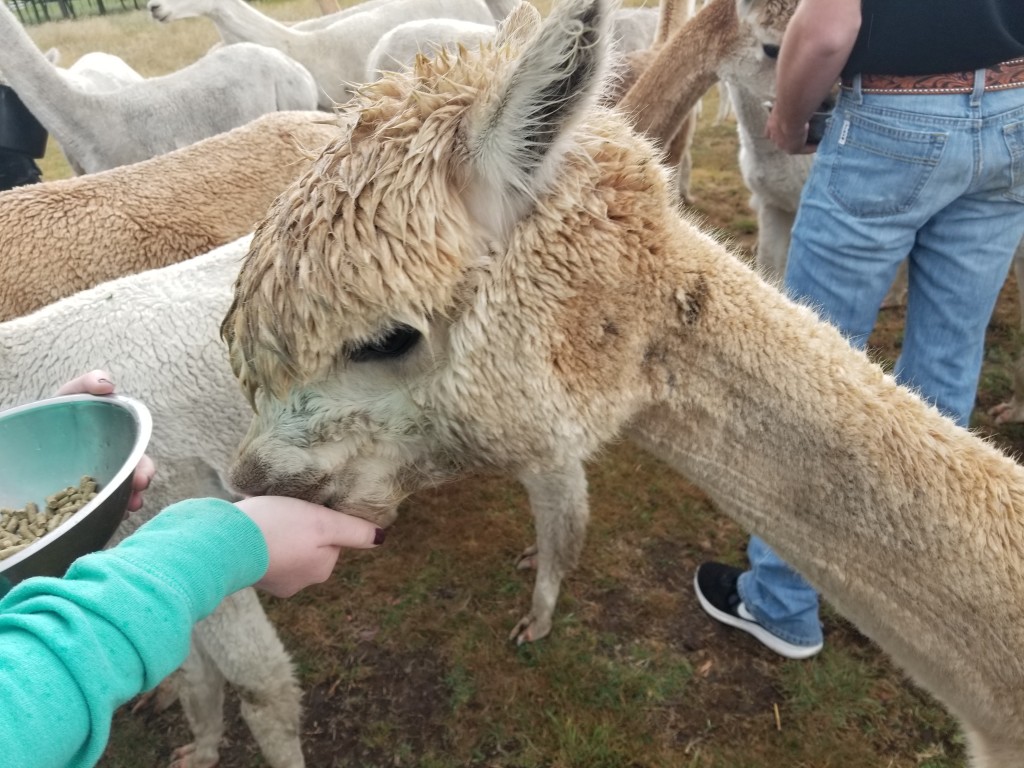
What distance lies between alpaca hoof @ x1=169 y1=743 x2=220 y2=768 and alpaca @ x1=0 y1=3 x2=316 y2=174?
4669mm

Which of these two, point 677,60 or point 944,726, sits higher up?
point 677,60

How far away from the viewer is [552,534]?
2.78 metres

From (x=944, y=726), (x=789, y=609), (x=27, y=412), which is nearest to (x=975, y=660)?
(x=789, y=609)

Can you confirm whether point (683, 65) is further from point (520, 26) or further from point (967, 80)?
point (520, 26)

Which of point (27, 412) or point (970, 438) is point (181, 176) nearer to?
point (27, 412)

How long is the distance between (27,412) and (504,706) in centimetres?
205

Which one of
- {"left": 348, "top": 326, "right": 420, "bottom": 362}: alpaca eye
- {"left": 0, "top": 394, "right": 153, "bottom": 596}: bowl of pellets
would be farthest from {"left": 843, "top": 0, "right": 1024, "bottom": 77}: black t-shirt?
{"left": 0, "top": 394, "right": 153, "bottom": 596}: bowl of pellets

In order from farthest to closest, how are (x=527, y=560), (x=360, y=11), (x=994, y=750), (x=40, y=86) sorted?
(x=360, y=11), (x=40, y=86), (x=527, y=560), (x=994, y=750)

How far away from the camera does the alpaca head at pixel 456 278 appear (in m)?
1.12

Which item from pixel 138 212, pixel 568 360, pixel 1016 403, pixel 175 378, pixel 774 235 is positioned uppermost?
pixel 568 360

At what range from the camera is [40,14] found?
2256 centimetres

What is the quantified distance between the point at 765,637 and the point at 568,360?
2.14 m

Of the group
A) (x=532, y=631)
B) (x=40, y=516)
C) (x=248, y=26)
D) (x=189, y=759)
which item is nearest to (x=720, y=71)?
(x=532, y=631)

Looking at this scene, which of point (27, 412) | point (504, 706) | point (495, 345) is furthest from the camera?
point (504, 706)
